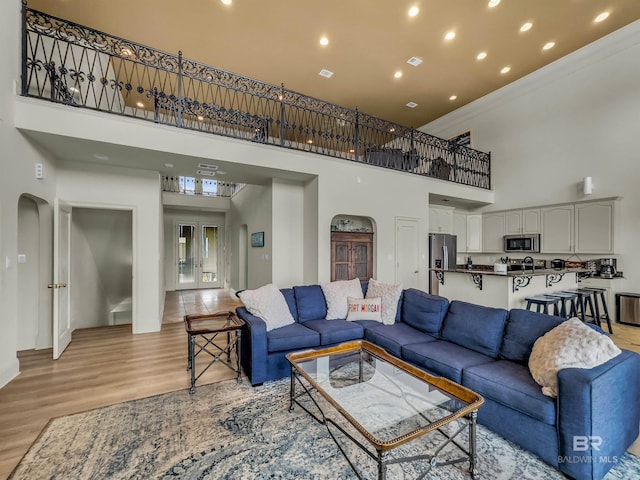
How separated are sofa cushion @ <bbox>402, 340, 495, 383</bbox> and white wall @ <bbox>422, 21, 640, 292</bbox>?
4.95 m

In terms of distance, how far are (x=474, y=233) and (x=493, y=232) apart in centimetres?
47

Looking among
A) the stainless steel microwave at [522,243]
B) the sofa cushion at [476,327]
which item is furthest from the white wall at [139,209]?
the stainless steel microwave at [522,243]

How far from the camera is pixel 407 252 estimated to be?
19.7 ft

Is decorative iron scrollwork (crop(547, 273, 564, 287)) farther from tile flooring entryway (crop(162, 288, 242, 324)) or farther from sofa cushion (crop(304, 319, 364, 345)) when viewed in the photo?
tile flooring entryway (crop(162, 288, 242, 324))

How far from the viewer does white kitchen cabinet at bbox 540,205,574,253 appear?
5.86 m

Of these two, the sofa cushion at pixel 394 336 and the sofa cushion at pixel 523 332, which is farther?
the sofa cushion at pixel 394 336

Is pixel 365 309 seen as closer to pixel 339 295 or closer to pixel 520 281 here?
pixel 339 295

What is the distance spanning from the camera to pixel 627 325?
195 inches

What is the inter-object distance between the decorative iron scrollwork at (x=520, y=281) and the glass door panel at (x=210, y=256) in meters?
8.88

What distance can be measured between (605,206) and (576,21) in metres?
3.33

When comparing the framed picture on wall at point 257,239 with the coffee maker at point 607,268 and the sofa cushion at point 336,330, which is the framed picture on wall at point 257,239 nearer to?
the sofa cushion at point 336,330

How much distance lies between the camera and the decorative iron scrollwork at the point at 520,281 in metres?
3.84

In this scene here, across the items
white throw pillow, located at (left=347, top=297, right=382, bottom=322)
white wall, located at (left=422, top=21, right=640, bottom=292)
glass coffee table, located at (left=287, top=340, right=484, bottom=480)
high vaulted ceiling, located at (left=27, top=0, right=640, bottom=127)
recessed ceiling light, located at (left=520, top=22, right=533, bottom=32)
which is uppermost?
recessed ceiling light, located at (left=520, top=22, right=533, bottom=32)

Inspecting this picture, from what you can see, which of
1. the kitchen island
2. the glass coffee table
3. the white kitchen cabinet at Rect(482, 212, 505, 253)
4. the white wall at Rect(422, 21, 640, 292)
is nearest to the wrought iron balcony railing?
the white wall at Rect(422, 21, 640, 292)
